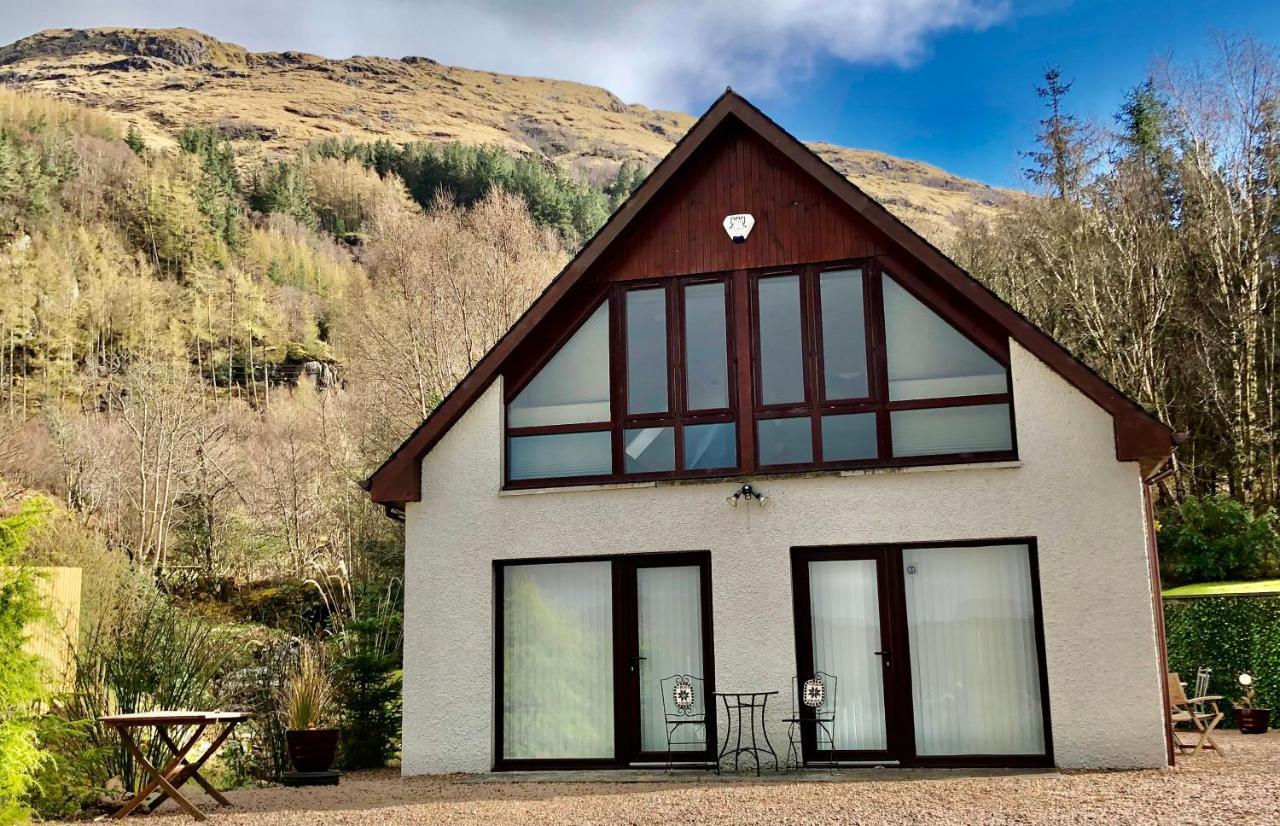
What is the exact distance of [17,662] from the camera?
853 cm

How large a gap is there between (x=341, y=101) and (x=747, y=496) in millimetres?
112604

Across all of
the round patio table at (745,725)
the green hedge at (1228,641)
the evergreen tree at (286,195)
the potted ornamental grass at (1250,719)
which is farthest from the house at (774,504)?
the evergreen tree at (286,195)

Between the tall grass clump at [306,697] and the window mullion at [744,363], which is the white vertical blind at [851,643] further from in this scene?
the tall grass clump at [306,697]

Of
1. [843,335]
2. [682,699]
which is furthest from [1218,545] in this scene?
[682,699]

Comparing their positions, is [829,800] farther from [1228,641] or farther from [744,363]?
[1228,641]

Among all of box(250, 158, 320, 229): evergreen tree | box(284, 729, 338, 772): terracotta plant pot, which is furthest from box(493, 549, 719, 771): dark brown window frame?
box(250, 158, 320, 229): evergreen tree

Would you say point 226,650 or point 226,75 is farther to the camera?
point 226,75

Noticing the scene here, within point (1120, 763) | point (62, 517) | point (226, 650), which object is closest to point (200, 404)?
point (62, 517)

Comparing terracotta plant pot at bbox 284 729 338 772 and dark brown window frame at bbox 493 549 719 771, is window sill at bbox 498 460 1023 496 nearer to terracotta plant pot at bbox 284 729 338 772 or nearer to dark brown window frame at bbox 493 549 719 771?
dark brown window frame at bbox 493 549 719 771

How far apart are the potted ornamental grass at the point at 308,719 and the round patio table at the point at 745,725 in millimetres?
4166

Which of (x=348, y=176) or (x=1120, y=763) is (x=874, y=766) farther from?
(x=348, y=176)

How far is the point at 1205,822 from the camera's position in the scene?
23.6 ft

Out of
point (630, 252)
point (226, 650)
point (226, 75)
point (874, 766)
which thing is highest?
point (226, 75)

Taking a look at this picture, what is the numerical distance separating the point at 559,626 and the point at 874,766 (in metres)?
3.48
